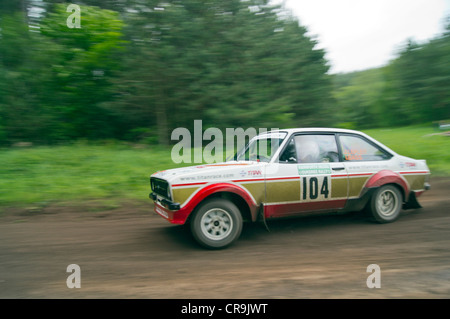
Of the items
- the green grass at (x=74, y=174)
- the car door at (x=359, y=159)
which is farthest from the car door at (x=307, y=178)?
the green grass at (x=74, y=174)

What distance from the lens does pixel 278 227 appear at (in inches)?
231

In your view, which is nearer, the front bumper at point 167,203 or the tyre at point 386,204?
the front bumper at point 167,203

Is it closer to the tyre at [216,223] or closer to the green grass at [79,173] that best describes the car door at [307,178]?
the tyre at [216,223]

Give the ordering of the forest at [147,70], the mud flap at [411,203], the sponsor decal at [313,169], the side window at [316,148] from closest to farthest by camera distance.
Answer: the sponsor decal at [313,169] < the side window at [316,148] < the mud flap at [411,203] < the forest at [147,70]

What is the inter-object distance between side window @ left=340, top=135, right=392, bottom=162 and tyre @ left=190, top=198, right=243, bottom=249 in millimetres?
2305

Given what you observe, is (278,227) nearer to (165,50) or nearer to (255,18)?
(165,50)

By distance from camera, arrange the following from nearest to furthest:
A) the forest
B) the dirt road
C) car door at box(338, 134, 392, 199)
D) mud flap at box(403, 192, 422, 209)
→ the dirt road → car door at box(338, 134, 392, 199) → mud flap at box(403, 192, 422, 209) → the forest

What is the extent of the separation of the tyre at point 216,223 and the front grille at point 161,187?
556mm

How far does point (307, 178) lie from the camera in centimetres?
528

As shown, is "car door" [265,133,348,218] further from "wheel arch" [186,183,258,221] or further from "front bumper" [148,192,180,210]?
"front bumper" [148,192,180,210]

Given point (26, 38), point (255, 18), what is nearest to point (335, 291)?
point (255, 18)

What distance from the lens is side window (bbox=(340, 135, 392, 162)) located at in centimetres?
576

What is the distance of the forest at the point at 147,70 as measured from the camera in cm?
1299

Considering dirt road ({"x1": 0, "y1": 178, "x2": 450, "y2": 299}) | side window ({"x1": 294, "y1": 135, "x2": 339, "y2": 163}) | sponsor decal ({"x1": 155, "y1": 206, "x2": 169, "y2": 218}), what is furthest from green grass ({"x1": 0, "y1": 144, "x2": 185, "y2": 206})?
side window ({"x1": 294, "y1": 135, "x2": 339, "y2": 163})
